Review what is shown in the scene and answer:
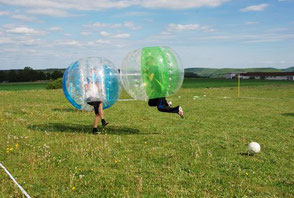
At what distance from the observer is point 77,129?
35.7 ft

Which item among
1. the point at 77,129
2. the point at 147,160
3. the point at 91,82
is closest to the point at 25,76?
the point at 77,129

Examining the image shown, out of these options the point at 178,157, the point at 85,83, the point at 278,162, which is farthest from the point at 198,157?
the point at 85,83

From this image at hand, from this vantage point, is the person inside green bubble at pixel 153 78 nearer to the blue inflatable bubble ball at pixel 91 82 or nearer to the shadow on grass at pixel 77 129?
the blue inflatable bubble ball at pixel 91 82

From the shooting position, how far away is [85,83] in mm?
9398

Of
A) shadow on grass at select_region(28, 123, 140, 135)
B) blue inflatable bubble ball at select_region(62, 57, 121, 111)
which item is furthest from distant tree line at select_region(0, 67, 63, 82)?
blue inflatable bubble ball at select_region(62, 57, 121, 111)

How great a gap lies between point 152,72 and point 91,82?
1843mm

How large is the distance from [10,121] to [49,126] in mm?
1830

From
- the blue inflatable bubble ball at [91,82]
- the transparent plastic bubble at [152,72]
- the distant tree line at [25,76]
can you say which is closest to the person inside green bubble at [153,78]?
the transparent plastic bubble at [152,72]

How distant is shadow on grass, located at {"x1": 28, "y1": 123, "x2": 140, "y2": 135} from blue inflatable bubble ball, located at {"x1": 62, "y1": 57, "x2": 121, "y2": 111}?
1.07 meters

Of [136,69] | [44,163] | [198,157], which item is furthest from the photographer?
[136,69]

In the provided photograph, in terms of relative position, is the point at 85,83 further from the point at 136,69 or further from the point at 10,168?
the point at 10,168

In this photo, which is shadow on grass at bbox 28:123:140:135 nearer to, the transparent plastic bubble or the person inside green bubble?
the transparent plastic bubble

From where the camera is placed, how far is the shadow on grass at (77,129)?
412 inches

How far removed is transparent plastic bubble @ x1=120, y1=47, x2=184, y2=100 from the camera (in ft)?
28.8
